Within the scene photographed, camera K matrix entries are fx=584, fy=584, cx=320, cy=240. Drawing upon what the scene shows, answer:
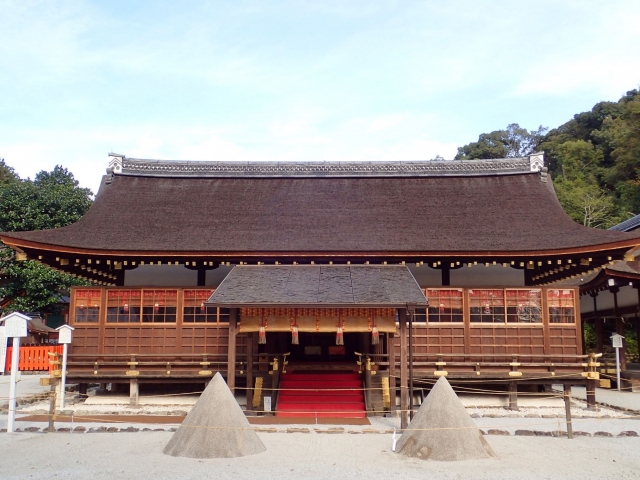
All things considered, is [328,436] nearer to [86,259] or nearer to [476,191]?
[86,259]

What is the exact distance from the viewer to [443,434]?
29.3ft

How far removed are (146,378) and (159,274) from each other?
2.85 m

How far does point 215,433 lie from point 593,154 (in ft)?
161

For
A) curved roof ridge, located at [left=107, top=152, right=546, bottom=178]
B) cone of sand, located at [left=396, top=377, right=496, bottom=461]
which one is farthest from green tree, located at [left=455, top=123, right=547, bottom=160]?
cone of sand, located at [left=396, top=377, right=496, bottom=461]

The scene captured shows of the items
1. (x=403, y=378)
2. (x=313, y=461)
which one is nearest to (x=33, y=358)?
(x=403, y=378)

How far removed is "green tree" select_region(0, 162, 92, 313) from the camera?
29312 mm

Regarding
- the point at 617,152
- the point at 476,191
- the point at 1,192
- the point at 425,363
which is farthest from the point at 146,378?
the point at 617,152

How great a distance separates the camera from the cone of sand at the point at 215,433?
8.84m

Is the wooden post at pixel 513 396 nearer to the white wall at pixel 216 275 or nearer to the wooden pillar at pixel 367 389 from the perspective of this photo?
the wooden pillar at pixel 367 389

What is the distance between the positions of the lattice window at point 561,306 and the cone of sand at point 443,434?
6920mm

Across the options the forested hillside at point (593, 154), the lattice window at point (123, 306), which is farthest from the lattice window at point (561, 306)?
the forested hillside at point (593, 154)

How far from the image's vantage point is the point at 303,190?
18266 mm

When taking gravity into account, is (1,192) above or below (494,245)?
above

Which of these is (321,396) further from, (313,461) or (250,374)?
(313,461)
